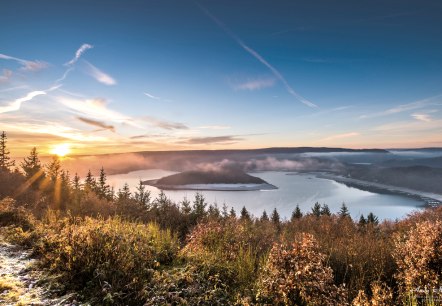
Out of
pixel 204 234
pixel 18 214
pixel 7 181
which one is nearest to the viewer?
pixel 204 234

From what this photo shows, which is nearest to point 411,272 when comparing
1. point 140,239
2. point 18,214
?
point 140,239

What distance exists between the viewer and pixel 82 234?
254 inches

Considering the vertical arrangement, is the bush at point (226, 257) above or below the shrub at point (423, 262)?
below

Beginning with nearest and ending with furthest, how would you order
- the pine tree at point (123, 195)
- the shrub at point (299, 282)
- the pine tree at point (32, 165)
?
the shrub at point (299, 282)
the pine tree at point (123, 195)
the pine tree at point (32, 165)

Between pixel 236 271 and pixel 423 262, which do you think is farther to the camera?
pixel 236 271

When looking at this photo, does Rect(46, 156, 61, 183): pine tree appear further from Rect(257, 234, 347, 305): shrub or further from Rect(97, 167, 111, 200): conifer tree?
Rect(257, 234, 347, 305): shrub

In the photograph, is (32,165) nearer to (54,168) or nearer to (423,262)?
(54,168)

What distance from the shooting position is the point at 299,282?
4.46m

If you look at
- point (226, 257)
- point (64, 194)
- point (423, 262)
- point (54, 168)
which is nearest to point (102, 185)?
point (54, 168)

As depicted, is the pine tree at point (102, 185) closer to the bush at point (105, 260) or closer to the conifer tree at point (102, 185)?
the conifer tree at point (102, 185)

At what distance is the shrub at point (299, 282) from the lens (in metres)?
4.32

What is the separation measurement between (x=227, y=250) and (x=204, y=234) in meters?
1.32

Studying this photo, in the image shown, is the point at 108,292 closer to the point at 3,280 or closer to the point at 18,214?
the point at 3,280

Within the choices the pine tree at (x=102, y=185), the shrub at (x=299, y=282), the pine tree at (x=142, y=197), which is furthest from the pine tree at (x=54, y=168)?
the shrub at (x=299, y=282)
